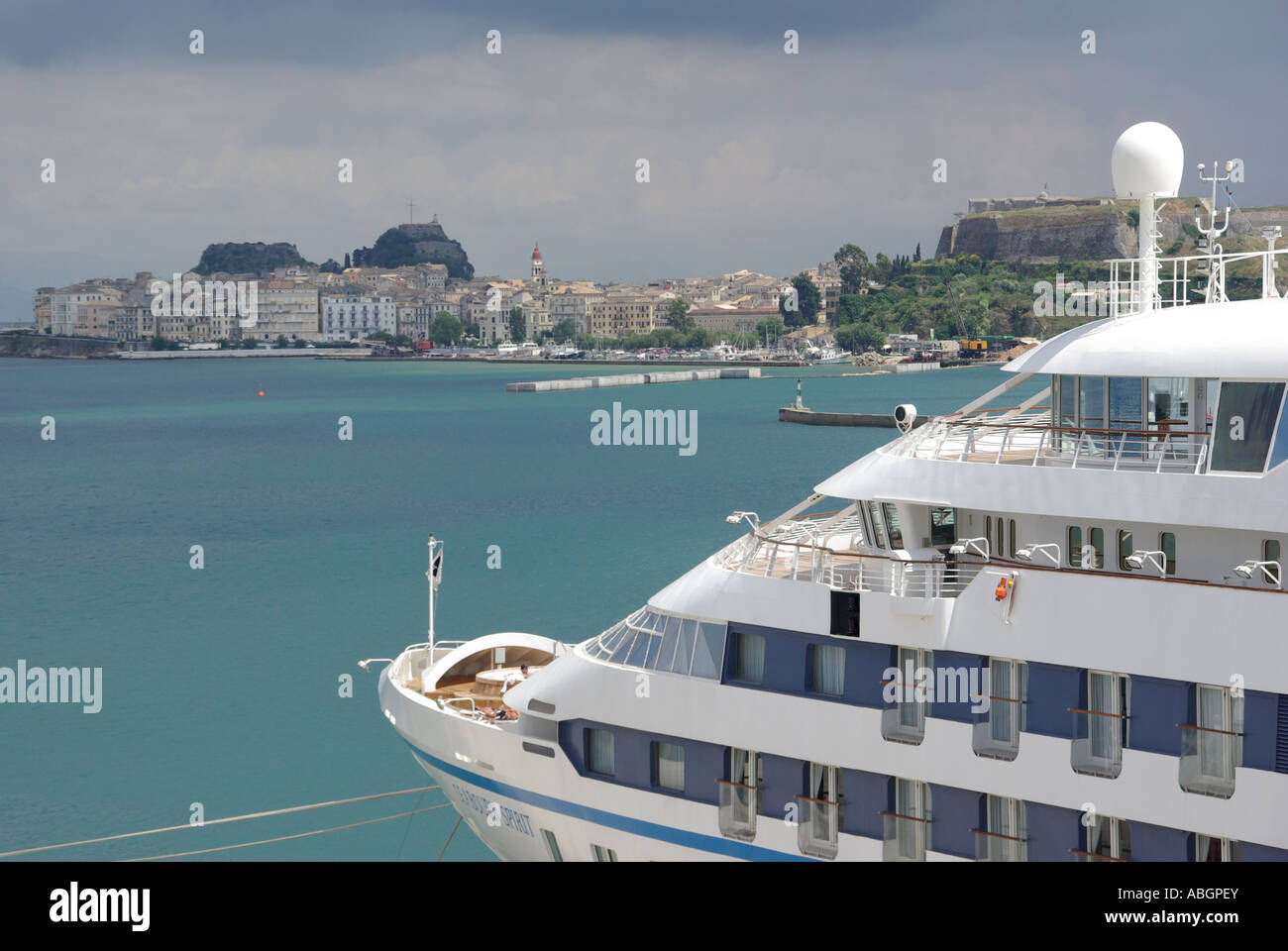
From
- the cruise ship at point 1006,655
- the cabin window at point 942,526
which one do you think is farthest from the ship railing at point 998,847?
the cabin window at point 942,526

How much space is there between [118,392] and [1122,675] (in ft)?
598

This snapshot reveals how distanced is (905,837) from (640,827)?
8.96 ft

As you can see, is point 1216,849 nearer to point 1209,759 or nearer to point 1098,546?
point 1209,759

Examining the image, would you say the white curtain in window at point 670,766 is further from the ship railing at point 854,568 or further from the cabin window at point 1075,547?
the cabin window at point 1075,547

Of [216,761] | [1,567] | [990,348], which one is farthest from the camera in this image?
[990,348]

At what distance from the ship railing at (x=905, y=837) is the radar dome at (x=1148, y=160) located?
677 cm

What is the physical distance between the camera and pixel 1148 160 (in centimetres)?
1311

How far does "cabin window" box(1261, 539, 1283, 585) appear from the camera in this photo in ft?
34.1

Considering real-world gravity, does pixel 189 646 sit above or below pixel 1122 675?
below

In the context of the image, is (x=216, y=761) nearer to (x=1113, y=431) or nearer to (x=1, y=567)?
(x=1113, y=431)

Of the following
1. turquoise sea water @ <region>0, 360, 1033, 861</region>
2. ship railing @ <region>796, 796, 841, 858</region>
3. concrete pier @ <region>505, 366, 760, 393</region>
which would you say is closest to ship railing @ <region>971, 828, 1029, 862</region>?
ship railing @ <region>796, 796, 841, 858</region>

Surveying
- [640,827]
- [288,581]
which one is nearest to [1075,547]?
[640,827]

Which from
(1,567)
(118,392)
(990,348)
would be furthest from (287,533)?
(990,348)
